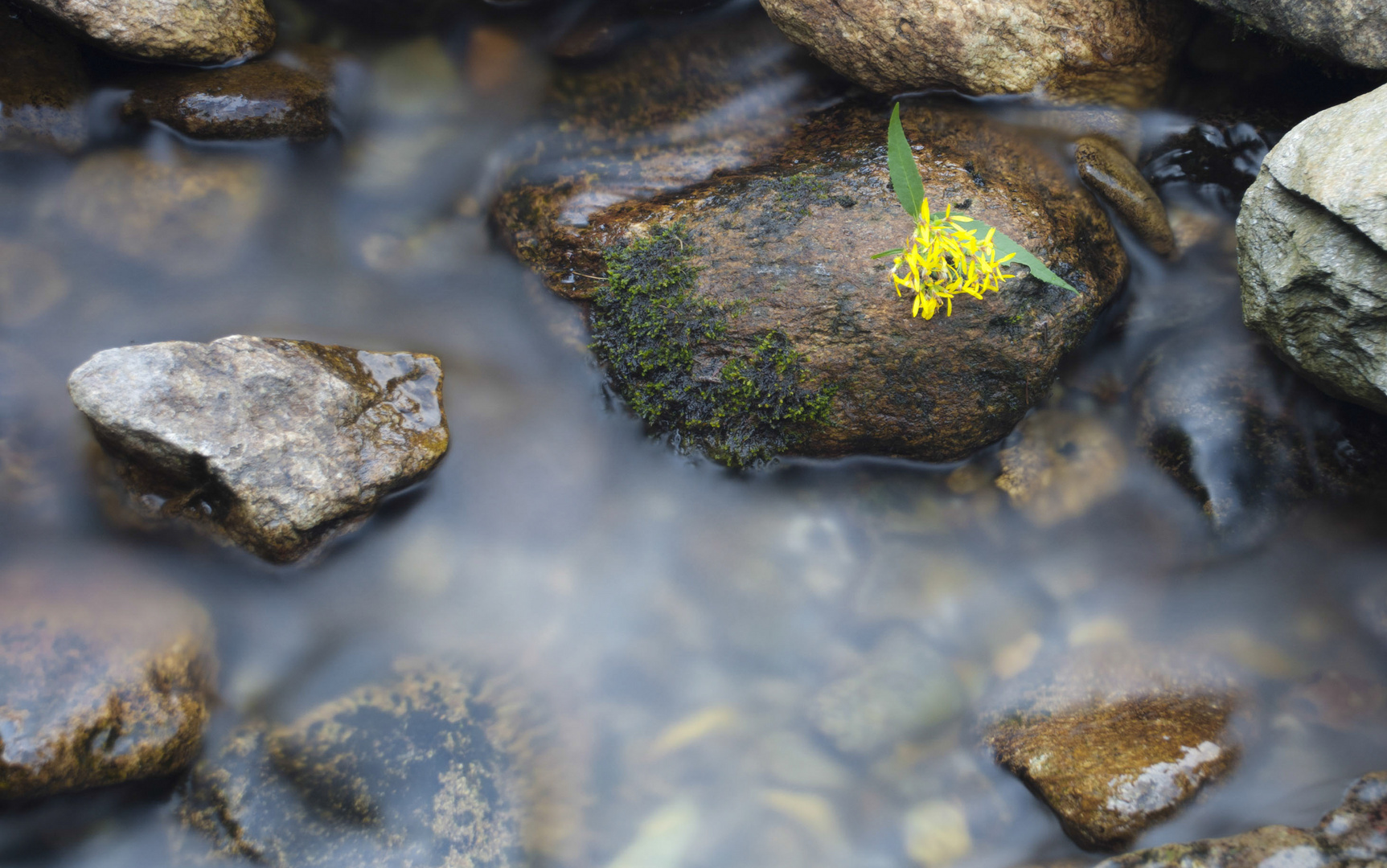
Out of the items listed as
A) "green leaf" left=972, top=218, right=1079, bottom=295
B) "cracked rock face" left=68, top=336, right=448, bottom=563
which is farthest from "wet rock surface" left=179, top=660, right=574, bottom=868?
"green leaf" left=972, top=218, right=1079, bottom=295

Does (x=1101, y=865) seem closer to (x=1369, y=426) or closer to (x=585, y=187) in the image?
(x=1369, y=426)

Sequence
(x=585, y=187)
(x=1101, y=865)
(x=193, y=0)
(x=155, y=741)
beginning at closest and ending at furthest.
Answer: (x=1101, y=865)
(x=155, y=741)
(x=193, y=0)
(x=585, y=187)

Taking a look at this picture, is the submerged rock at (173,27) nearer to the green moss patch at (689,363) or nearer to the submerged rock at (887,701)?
the green moss patch at (689,363)

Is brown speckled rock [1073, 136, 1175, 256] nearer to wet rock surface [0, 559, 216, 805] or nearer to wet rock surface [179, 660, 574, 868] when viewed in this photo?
wet rock surface [179, 660, 574, 868]

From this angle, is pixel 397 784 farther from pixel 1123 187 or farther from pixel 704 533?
pixel 1123 187

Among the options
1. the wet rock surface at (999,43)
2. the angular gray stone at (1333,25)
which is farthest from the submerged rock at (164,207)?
the angular gray stone at (1333,25)

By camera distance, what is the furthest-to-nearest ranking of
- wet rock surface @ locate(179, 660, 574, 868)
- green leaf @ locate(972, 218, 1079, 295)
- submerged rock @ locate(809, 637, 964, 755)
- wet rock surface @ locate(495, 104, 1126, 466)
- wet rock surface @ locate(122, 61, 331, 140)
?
1. wet rock surface @ locate(122, 61, 331, 140)
2. submerged rock @ locate(809, 637, 964, 755)
3. wet rock surface @ locate(495, 104, 1126, 466)
4. wet rock surface @ locate(179, 660, 574, 868)
5. green leaf @ locate(972, 218, 1079, 295)

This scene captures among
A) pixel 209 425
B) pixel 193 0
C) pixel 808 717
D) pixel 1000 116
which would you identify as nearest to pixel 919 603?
pixel 808 717

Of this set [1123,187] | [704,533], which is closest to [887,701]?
[704,533]
